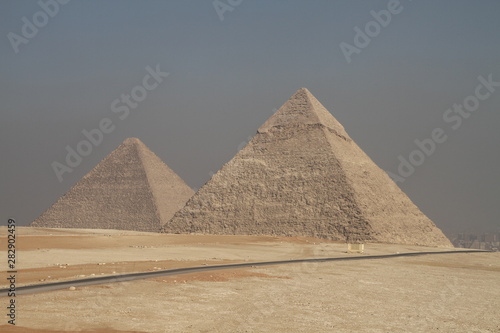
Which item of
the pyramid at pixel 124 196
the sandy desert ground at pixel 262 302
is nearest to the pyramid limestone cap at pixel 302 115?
the pyramid at pixel 124 196

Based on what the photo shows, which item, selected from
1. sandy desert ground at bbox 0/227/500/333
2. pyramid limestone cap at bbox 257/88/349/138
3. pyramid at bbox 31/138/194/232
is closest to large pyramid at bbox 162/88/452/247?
pyramid limestone cap at bbox 257/88/349/138

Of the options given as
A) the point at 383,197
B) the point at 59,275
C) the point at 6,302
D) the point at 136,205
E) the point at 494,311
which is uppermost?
the point at 136,205

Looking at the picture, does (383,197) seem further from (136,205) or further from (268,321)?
(268,321)

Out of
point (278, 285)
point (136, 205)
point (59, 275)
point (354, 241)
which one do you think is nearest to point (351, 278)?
point (278, 285)

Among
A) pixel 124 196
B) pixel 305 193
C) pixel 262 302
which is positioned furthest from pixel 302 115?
pixel 262 302

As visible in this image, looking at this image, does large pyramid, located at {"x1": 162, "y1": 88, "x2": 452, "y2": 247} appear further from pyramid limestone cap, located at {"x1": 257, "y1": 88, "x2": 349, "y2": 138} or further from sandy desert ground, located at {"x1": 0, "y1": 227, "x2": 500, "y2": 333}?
sandy desert ground, located at {"x1": 0, "y1": 227, "x2": 500, "y2": 333}

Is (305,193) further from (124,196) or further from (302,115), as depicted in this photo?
(124,196)
